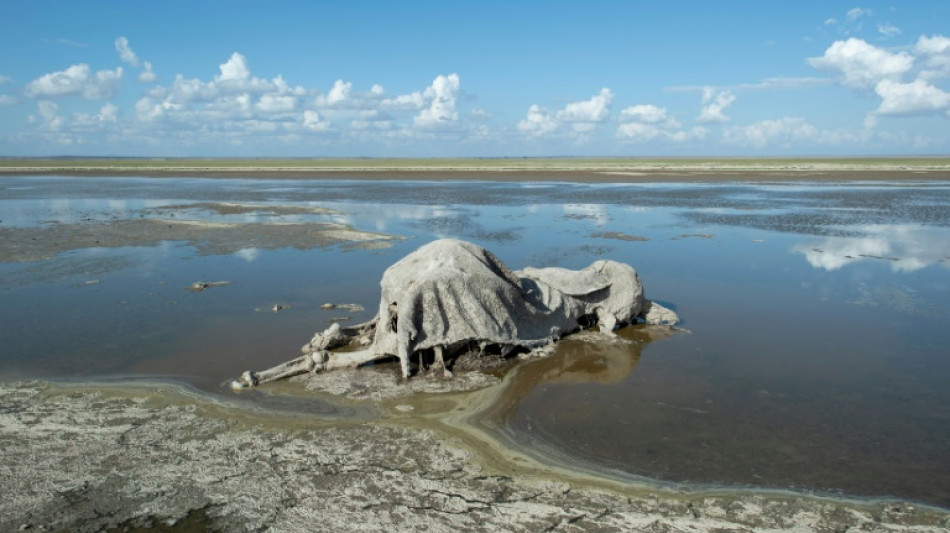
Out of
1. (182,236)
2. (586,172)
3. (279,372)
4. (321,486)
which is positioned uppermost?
(586,172)

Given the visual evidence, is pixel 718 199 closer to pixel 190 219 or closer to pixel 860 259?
pixel 860 259

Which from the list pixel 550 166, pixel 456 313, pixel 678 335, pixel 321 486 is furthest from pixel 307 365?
pixel 550 166

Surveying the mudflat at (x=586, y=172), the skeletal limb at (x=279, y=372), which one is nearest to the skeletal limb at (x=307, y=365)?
the skeletal limb at (x=279, y=372)

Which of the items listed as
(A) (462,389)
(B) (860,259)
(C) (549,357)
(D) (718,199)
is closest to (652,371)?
(C) (549,357)

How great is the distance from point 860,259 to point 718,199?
22.5 m

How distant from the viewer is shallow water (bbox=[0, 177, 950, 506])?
7410 millimetres

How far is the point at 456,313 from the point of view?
10.1m

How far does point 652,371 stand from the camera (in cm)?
1002

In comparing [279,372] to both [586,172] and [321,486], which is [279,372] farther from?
[586,172]

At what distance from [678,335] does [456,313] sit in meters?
4.47

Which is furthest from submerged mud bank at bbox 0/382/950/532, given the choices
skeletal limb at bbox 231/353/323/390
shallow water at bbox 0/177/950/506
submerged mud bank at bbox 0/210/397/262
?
submerged mud bank at bbox 0/210/397/262

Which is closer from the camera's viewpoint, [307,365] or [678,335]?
[307,365]

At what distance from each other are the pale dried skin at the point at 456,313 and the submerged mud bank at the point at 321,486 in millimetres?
1862

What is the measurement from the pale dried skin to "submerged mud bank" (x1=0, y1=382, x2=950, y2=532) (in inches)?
73.3
